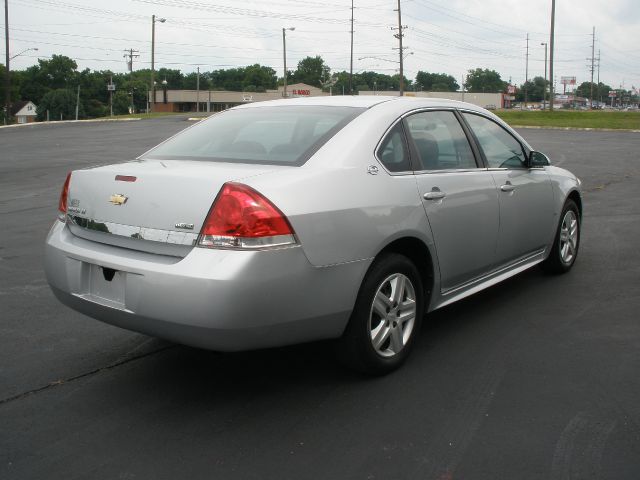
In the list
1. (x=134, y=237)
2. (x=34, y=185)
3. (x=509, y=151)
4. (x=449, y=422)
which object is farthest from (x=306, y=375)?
(x=34, y=185)

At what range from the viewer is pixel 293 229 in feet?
11.3

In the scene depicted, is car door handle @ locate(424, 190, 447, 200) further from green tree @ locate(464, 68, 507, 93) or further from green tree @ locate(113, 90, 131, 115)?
green tree @ locate(464, 68, 507, 93)

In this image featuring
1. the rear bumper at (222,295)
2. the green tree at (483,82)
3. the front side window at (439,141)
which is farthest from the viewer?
the green tree at (483,82)

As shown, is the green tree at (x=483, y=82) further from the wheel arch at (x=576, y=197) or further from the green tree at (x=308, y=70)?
the wheel arch at (x=576, y=197)

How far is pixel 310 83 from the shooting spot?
136 m

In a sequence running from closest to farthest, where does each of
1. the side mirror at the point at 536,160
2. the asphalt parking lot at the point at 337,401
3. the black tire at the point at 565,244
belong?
the asphalt parking lot at the point at 337,401 → the side mirror at the point at 536,160 → the black tire at the point at 565,244

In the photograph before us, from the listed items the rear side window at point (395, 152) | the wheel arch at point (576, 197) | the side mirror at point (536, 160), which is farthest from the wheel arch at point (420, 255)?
the wheel arch at point (576, 197)

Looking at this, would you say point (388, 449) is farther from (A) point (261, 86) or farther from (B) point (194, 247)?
(A) point (261, 86)

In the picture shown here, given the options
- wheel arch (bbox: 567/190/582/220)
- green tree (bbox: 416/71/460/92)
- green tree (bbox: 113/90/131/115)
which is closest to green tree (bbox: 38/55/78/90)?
green tree (bbox: 113/90/131/115)

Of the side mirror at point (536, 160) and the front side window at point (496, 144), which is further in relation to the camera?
the side mirror at point (536, 160)

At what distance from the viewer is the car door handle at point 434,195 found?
4.32 metres

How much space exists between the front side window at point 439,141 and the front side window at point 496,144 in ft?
0.73

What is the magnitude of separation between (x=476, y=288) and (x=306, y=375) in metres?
1.52

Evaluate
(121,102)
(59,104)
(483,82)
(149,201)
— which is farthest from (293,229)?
(483,82)
